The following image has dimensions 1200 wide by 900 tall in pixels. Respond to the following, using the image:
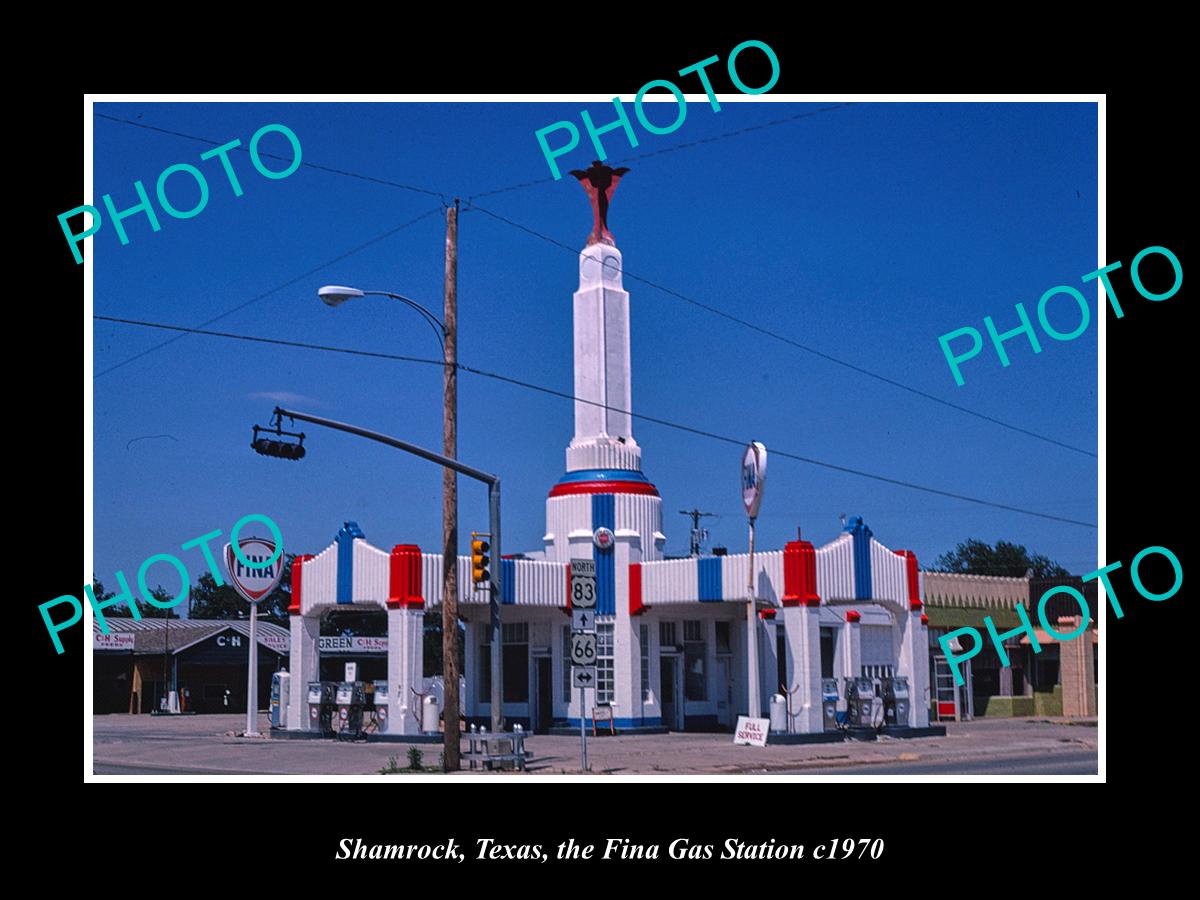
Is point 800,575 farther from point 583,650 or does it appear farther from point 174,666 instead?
point 174,666

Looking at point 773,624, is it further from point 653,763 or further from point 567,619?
point 653,763

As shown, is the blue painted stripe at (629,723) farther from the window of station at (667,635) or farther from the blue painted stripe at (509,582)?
the blue painted stripe at (509,582)

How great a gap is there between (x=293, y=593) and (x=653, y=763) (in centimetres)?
1510

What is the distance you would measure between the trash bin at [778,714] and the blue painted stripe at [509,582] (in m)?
8.03

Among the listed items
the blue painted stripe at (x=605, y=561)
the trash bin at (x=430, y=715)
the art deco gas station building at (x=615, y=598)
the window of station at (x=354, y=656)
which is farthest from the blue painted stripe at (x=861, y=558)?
the window of station at (x=354, y=656)

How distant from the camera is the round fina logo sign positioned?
4178 cm

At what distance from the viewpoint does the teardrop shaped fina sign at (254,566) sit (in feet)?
135

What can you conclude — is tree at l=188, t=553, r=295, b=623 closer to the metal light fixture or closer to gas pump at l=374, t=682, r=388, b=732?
gas pump at l=374, t=682, r=388, b=732

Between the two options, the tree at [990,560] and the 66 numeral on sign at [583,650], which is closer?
the 66 numeral on sign at [583,650]

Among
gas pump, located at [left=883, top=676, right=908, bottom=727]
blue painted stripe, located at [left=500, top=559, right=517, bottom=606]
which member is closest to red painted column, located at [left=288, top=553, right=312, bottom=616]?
blue painted stripe, located at [left=500, top=559, right=517, bottom=606]

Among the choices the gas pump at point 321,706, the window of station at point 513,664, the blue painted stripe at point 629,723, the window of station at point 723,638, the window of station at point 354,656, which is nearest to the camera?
the gas pump at point 321,706

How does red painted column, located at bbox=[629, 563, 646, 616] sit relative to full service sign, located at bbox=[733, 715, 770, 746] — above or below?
above

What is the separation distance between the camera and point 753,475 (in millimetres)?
36375

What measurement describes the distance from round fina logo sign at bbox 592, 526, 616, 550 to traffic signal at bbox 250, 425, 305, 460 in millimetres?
18681
